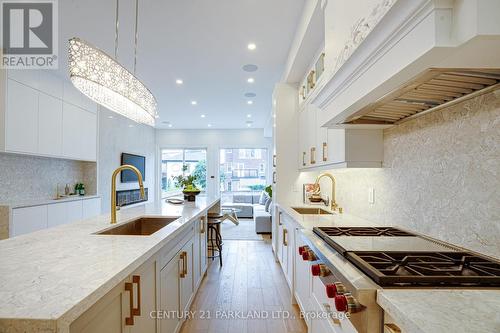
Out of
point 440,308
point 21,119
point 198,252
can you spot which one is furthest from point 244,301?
point 21,119

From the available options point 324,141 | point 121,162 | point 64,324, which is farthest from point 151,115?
point 121,162

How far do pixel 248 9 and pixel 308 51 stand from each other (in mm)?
788

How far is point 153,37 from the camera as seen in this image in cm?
314

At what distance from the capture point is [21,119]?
352cm

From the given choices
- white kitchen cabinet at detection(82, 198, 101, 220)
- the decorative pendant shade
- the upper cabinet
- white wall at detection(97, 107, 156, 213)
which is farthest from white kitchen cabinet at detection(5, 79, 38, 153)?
the decorative pendant shade

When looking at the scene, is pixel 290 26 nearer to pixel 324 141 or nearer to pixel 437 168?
pixel 324 141

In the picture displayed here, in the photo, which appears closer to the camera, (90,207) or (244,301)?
(244,301)

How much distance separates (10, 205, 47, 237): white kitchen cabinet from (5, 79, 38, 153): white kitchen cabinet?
0.80m

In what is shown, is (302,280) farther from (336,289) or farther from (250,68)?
(250,68)

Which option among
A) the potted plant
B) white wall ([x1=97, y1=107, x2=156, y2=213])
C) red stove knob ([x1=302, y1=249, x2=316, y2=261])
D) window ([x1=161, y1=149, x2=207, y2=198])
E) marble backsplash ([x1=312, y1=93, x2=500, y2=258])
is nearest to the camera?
marble backsplash ([x1=312, y1=93, x2=500, y2=258])

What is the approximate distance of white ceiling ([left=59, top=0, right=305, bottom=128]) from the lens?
258 centimetres

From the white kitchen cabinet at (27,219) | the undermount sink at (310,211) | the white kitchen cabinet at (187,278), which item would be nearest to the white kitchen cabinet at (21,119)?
the white kitchen cabinet at (27,219)

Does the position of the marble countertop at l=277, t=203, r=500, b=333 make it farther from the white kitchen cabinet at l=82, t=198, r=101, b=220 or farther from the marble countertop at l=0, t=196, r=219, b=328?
the white kitchen cabinet at l=82, t=198, r=101, b=220

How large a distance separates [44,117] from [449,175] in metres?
4.88
